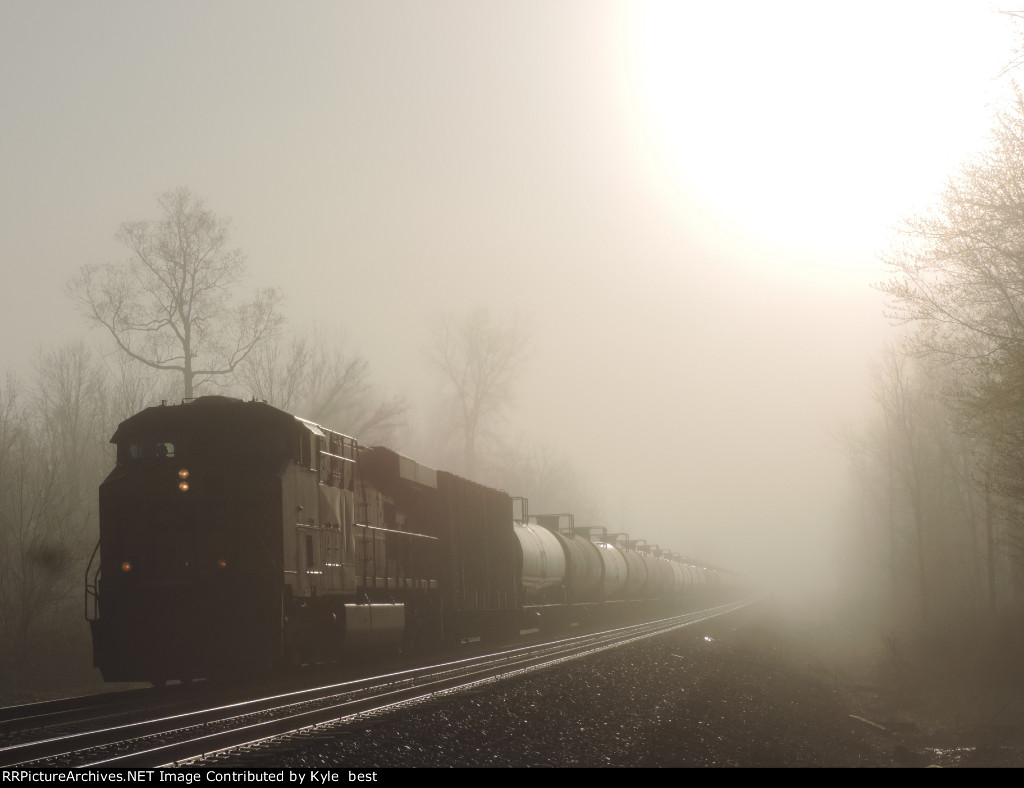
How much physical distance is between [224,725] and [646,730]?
4.16 m

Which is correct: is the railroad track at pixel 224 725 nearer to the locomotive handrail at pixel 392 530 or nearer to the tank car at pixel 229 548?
the tank car at pixel 229 548

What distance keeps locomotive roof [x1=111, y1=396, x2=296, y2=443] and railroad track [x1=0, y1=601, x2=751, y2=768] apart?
3.86 metres

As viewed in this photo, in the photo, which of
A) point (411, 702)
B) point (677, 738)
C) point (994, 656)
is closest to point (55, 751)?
point (411, 702)

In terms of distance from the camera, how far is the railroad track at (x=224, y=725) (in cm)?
781

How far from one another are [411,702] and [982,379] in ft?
33.3

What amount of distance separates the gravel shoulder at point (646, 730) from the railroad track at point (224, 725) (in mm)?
454

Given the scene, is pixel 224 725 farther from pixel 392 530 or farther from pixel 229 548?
pixel 392 530

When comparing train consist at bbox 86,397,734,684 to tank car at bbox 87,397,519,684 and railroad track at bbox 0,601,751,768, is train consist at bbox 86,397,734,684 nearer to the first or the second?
tank car at bbox 87,397,519,684

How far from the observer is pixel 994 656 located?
1919cm

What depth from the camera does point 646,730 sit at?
10.1 meters

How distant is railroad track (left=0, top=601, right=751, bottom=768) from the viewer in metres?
7.81

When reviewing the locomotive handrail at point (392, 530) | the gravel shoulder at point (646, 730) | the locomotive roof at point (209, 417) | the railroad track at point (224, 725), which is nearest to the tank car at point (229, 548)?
the locomotive roof at point (209, 417)

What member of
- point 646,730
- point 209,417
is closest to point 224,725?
point 646,730

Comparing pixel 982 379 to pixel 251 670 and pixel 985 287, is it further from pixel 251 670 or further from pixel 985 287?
pixel 251 670
